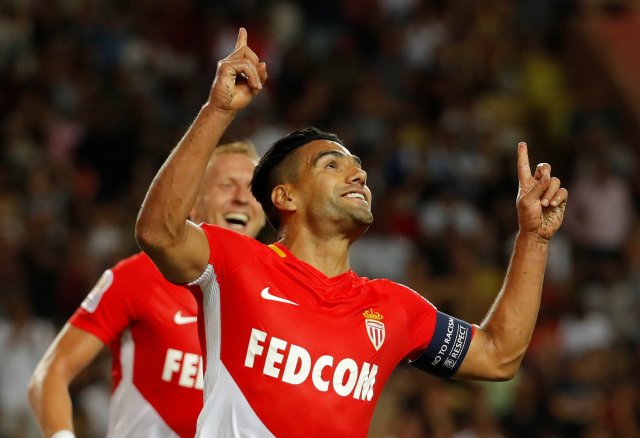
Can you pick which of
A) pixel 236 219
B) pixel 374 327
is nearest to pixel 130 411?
pixel 236 219

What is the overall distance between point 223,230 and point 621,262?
7259 mm

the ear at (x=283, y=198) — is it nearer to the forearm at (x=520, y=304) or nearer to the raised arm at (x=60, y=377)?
the forearm at (x=520, y=304)

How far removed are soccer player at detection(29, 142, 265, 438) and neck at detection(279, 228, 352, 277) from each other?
0.72 m

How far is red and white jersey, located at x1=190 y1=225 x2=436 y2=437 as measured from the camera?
4.03 metres

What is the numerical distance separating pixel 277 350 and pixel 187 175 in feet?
2.31

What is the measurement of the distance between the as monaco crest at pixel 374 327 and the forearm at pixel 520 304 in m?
0.52

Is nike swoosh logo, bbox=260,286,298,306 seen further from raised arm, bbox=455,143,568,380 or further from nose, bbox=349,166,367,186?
raised arm, bbox=455,143,568,380

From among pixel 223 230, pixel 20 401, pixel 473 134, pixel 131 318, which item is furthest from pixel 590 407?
pixel 223 230

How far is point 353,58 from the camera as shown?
1267 centimetres

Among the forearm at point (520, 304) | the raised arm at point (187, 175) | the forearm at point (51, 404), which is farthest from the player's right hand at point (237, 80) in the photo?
the forearm at point (51, 404)

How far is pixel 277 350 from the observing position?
4039 millimetres

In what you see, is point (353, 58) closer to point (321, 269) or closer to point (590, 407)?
point (590, 407)

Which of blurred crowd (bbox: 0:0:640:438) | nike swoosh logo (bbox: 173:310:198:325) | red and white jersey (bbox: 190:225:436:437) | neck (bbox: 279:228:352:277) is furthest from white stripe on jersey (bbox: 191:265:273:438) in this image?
blurred crowd (bbox: 0:0:640:438)

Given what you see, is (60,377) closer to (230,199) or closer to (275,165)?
(230,199)
